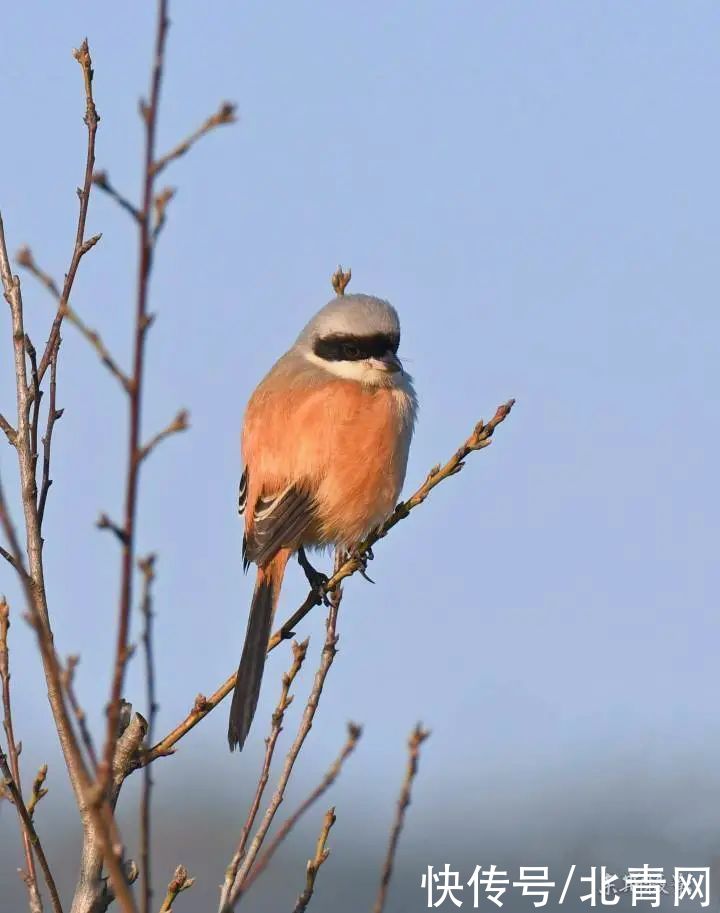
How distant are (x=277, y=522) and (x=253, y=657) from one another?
65 centimetres

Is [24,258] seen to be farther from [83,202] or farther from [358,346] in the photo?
[358,346]

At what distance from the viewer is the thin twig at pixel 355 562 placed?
255cm

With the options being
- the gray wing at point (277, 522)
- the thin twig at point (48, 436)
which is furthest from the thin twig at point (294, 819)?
the gray wing at point (277, 522)

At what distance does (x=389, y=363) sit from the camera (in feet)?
14.2

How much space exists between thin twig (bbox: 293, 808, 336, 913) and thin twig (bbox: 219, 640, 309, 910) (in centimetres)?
12

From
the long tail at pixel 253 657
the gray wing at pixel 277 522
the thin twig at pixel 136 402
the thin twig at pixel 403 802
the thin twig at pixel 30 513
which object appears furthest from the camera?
the gray wing at pixel 277 522

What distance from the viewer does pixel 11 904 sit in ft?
62.0

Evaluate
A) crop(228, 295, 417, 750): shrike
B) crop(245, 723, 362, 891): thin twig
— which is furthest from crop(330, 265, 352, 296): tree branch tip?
crop(245, 723, 362, 891): thin twig

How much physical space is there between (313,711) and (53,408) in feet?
2.78

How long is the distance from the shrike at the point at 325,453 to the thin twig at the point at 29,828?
1.56 meters

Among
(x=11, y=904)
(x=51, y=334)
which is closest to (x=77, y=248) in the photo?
(x=51, y=334)

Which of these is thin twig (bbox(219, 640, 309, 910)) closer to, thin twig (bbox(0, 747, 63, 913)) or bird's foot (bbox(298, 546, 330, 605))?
thin twig (bbox(0, 747, 63, 913))

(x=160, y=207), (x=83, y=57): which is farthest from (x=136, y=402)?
(x=83, y=57)

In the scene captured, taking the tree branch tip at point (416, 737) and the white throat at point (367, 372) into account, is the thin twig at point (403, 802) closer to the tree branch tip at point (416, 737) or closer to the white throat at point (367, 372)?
the tree branch tip at point (416, 737)
